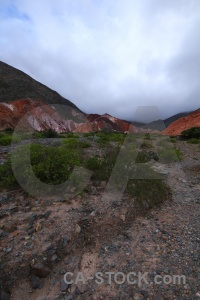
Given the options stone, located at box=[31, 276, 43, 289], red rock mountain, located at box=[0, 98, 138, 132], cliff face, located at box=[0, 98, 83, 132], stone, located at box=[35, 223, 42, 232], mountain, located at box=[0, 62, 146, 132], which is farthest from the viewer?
mountain, located at box=[0, 62, 146, 132]

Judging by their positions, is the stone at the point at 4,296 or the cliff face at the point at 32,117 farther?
the cliff face at the point at 32,117

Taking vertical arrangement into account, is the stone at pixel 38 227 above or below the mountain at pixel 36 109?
below

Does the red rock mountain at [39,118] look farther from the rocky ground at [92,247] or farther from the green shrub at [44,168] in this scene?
the rocky ground at [92,247]

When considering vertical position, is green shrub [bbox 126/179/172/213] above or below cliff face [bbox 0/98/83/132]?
below

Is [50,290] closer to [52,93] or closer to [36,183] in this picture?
[36,183]

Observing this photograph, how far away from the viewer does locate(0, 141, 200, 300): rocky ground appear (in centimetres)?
198

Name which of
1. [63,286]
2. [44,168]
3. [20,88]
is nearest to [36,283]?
[63,286]

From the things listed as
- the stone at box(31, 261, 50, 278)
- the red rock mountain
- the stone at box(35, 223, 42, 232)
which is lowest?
the stone at box(31, 261, 50, 278)

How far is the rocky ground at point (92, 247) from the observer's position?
198 centimetres

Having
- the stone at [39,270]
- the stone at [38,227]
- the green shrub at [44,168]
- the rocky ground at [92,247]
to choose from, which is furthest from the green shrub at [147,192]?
the stone at [39,270]

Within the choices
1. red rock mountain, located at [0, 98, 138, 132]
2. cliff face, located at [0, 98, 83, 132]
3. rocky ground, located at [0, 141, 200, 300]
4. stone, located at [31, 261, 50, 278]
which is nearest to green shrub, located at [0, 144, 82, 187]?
rocky ground, located at [0, 141, 200, 300]

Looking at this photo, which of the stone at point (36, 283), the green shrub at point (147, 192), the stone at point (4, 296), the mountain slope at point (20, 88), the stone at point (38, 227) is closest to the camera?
the stone at point (4, 296)

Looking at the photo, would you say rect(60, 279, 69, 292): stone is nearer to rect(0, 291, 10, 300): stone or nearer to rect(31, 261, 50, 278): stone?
rect(31, 261, 50, 278): stone

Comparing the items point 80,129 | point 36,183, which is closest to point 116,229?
point 36,183
